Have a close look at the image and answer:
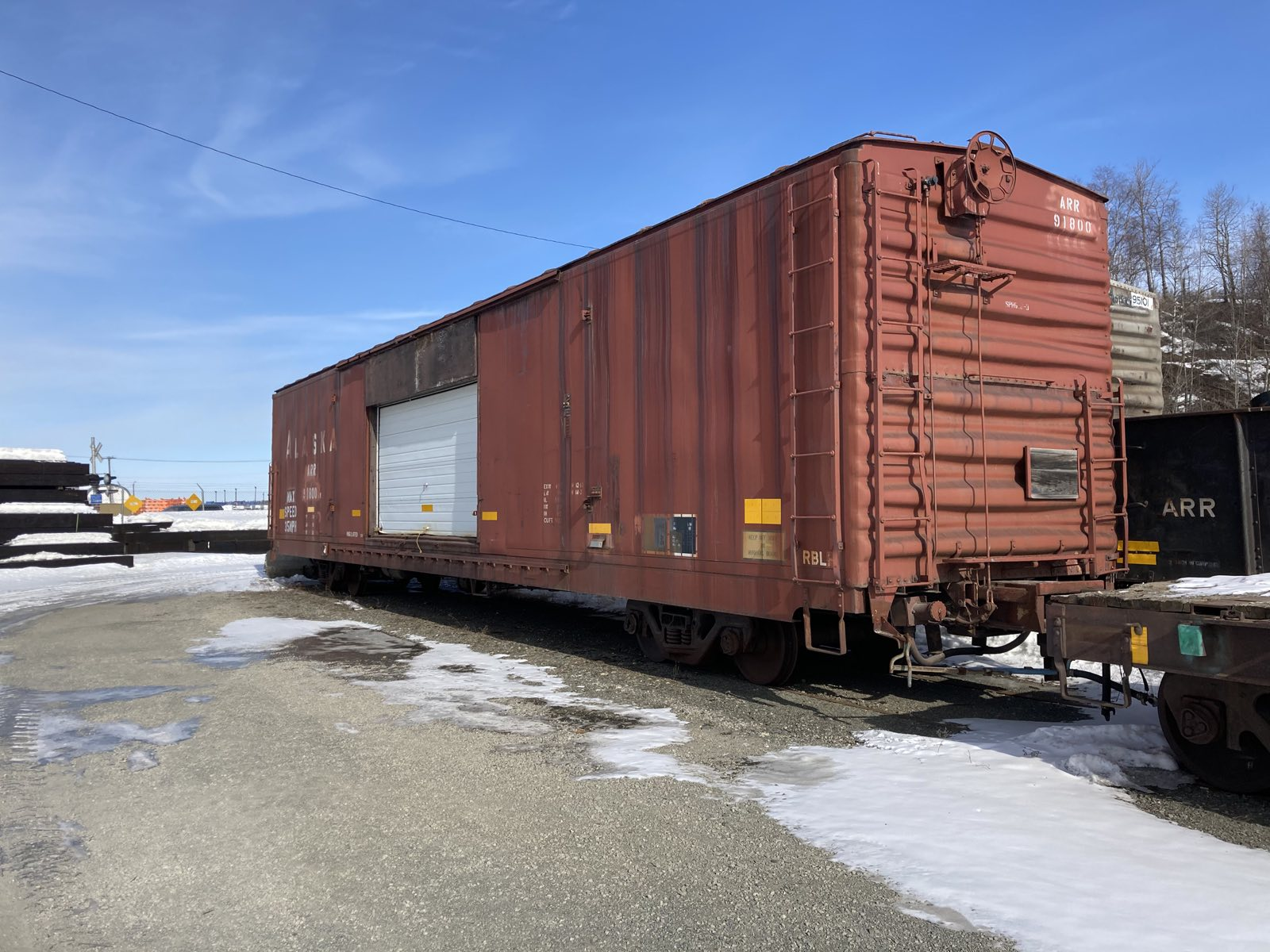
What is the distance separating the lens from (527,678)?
8453 millimetres

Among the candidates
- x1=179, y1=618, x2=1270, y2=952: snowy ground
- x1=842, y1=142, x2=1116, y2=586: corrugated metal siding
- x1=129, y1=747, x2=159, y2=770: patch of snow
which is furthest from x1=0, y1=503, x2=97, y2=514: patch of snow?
x1=842, y1=142, x2=1116, y2=586: corrugated metal siding

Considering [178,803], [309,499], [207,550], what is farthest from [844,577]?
[207,550]

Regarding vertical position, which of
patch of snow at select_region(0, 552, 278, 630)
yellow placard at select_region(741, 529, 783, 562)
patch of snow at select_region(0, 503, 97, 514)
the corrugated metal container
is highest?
the corrugated metal container

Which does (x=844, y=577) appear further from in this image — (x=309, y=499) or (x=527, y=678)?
(x=309, y=499)

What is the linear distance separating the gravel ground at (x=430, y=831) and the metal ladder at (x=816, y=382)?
1.14 meters

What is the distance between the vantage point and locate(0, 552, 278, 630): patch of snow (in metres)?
15.7

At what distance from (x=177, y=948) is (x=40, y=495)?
23237 millimetres

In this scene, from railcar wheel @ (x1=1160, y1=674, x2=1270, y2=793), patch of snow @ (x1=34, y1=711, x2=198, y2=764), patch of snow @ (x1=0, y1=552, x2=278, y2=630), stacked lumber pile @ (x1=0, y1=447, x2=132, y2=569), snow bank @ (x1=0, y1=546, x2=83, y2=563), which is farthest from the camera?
stacked lumber pile @ (x1=0, y1=447, x2=132, y2=569)

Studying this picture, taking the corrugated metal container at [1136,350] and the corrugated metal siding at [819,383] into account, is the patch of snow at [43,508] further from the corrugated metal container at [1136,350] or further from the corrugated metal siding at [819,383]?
the corrugated metal container at [1136,350]

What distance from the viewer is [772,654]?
25.4 ft

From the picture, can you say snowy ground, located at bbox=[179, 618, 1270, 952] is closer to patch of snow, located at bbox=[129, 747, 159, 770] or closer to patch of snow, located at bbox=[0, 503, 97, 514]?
patch of snow, located at bbox=[129, 747, 159, 770]

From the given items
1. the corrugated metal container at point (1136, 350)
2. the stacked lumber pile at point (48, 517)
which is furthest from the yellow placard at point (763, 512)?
the stacked lumber pile at point (48, 517)

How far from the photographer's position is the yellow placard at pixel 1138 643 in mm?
4617

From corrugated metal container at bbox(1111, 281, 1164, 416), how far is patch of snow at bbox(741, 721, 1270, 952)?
4892mm
